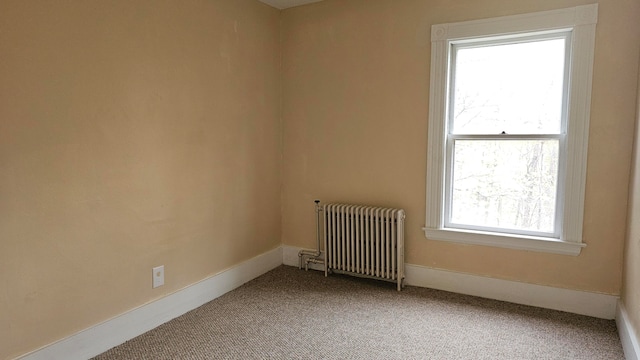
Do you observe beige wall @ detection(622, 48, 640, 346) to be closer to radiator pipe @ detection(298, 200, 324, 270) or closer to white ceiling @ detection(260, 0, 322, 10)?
radiator pipe @ detection(298, 200, 324, 270)

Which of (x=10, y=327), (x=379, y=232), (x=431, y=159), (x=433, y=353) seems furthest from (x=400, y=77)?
(x=10, y=327)

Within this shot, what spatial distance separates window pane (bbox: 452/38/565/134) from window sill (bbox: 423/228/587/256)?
0.79 meters

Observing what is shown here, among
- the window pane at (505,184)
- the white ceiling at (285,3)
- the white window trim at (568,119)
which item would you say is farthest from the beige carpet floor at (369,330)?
the white ceiling at (285,3)

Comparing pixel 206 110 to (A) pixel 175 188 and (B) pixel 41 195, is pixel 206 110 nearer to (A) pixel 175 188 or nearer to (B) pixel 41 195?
(A) pixel 175 188

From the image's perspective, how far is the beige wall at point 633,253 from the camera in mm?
2227

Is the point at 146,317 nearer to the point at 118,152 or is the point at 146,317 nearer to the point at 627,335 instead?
the point at 118,152

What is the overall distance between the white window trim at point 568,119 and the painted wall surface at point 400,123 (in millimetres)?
51

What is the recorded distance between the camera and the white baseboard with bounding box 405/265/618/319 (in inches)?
110

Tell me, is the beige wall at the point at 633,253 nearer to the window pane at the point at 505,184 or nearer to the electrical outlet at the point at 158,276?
the window pane at the point at 505,184

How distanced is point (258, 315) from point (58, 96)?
6.01ft

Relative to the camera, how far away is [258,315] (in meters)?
2.85

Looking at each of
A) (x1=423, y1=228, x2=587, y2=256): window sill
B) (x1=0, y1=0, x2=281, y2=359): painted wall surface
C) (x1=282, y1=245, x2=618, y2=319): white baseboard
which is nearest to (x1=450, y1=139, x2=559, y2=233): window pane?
(x1=423, y1=228, x2=587, y2=256): window sill

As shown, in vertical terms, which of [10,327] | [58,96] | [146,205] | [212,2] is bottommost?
[10,327]

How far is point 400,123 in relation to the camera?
3.35 metres
